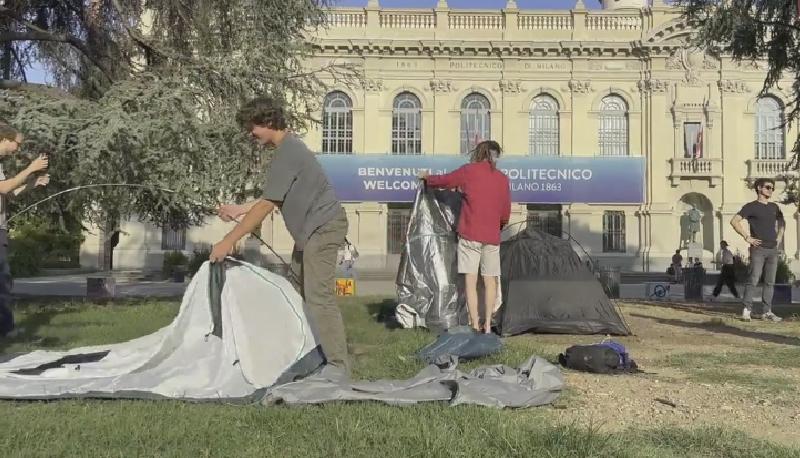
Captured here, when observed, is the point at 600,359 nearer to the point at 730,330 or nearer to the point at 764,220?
the point at 730,330

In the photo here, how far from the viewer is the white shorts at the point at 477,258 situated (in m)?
6.57

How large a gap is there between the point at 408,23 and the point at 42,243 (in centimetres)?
2142

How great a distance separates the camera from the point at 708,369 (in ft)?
17.5

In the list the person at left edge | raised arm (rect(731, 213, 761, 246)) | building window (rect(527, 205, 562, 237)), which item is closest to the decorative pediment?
building window (rect(527, 205, 562, 237))

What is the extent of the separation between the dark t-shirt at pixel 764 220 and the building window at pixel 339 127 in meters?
27.2

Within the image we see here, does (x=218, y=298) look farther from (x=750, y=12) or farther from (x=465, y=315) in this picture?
(x=750, y=12)

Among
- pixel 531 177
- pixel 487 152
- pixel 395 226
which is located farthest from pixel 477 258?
pixel 395 226

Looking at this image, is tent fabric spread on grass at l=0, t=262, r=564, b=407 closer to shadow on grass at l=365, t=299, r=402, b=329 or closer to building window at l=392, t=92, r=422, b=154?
shadow on grass at l=365, t=299, r=402, b=329

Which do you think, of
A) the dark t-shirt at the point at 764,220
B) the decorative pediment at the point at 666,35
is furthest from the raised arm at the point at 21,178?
the decorative pediment at the point at 666,35

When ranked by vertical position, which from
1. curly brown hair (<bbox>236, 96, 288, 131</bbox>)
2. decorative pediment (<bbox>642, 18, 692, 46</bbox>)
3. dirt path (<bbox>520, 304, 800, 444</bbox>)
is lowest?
dirt path (<bbox>520, 304, 800, 444</bbox>)

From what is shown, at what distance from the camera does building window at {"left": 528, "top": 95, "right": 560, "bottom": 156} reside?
3541 cm

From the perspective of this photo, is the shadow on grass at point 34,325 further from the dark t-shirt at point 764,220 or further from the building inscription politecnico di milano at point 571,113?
the building inscription politecnico di milano at point 571,113

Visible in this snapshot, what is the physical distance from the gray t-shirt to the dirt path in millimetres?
1895

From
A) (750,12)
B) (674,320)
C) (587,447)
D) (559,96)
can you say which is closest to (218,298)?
(587,447)
